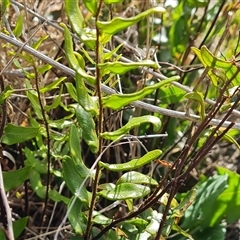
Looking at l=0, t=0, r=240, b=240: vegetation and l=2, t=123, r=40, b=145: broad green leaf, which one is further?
l=2, t=123, r=40, b=145: broad green leaf

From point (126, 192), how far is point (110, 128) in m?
0.24

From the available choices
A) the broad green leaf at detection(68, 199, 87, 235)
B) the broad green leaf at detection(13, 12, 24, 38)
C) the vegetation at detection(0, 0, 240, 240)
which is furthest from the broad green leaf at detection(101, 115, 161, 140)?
the broad green leaf at detection(13, 12, 24, 38)

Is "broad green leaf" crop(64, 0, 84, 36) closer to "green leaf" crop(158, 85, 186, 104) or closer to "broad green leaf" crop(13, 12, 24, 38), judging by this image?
"broad green leaf" crop(13, 12, 24, 38)

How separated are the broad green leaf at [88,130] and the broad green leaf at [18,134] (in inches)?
4.7

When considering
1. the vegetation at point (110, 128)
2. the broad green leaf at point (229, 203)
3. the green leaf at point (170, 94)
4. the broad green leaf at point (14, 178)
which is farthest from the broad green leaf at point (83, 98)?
the broad green leaf at point (229, 203)

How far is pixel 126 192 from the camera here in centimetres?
71

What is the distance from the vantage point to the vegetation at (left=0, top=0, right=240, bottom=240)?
641 millimetres

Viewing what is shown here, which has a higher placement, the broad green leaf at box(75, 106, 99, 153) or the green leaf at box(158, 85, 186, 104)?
the broad green leaf at box(75, 106, 99, 153)

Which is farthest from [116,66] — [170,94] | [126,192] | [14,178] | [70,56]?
[170,94]

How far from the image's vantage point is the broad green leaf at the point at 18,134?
0.80 meters

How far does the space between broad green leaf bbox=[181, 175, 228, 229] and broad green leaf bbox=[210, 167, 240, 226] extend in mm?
12

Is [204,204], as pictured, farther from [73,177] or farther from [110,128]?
[73,177]

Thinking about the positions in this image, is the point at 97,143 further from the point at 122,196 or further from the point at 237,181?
the point at 237,181

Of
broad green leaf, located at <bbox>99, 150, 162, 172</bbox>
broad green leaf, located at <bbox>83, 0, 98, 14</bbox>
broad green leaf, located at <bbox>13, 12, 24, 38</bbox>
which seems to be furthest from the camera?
broad green leaf, located at <bbox>13, 12, 24, 38</bbox>
